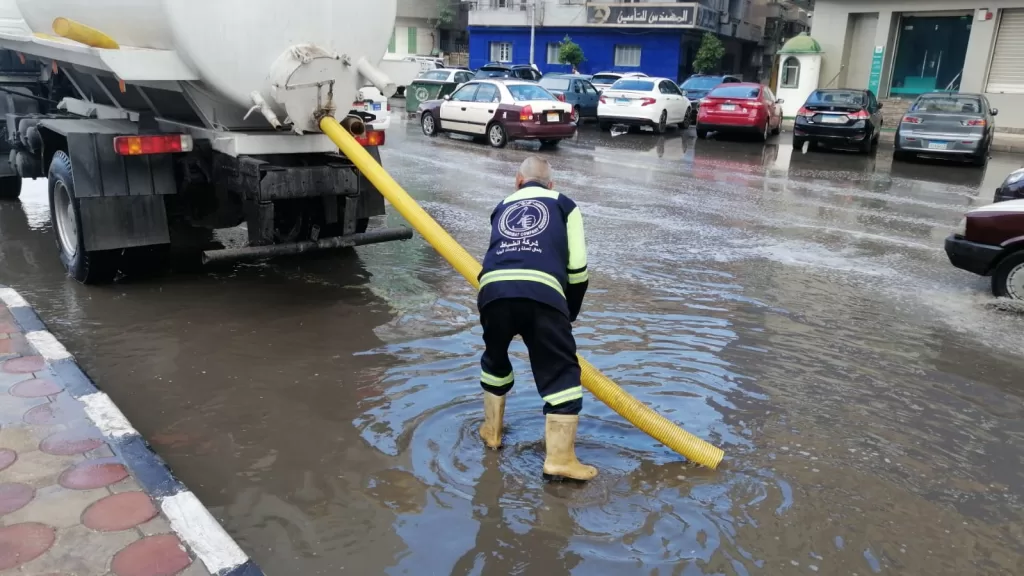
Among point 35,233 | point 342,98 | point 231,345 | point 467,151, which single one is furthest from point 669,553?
point 467,151

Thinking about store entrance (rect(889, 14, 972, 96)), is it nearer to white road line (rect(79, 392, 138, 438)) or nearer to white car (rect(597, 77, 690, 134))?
white car (rect(597, 77, 690, 134))

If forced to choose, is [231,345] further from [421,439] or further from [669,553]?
[669,553]

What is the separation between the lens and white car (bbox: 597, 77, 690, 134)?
832 inches

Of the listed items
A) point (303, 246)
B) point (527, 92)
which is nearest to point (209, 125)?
point (303, 246)

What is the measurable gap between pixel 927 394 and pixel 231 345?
14.8 feet

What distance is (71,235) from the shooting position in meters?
6.74

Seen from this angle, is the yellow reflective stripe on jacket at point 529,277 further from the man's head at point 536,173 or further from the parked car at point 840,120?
the parked car at point 840,120

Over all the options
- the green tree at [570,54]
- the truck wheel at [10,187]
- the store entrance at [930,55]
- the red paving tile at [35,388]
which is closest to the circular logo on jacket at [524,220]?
the red paving tile at [35,388]

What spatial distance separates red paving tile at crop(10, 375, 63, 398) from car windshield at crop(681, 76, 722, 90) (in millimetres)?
25619

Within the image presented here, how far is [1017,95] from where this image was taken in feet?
77.4

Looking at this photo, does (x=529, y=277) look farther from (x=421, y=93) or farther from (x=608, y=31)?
(x=608, y=31)

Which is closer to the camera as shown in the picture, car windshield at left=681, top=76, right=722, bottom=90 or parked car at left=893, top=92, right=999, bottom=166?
parked car at left=893, top=92, right=999, bottom=166

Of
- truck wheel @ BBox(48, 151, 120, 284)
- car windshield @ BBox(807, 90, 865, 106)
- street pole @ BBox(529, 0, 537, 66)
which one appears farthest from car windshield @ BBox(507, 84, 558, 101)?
street pole @ BBox(529, 0, 537, 66)

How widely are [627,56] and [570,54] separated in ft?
11.6
